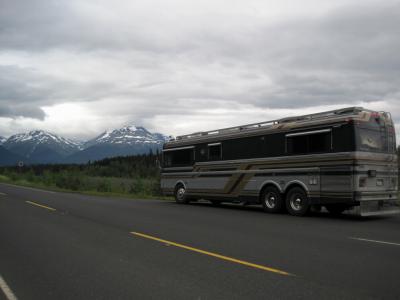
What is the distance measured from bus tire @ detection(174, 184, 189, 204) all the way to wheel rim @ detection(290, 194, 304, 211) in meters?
6.89

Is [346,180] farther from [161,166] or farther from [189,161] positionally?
[161,166]

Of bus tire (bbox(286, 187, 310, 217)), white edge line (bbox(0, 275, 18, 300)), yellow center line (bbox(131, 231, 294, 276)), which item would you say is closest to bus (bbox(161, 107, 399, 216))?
bus tire (bbox(286, 187, 310, 217))

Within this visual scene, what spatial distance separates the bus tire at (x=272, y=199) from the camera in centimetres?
1644

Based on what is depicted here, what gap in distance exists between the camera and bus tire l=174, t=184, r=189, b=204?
71.5 feet

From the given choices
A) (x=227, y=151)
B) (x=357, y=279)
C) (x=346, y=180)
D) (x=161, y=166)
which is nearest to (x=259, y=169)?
(x=227, y=151)

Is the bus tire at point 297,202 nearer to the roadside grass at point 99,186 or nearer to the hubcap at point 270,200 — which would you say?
the hubcap at point 270,200

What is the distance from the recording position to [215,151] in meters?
19.7

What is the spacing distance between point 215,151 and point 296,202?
497cm

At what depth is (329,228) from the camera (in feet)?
39.6

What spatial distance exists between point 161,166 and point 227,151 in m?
5.76

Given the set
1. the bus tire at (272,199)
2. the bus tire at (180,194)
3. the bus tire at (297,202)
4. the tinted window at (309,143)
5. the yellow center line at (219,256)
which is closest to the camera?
the yellow center line at (219,256)

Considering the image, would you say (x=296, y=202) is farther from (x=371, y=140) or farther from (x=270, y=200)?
(x=371, y=140)

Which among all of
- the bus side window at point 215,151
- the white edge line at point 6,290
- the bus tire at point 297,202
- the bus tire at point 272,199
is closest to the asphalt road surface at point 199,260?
the white edge line at point 6,290

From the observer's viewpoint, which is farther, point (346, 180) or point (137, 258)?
point (346, 180)
